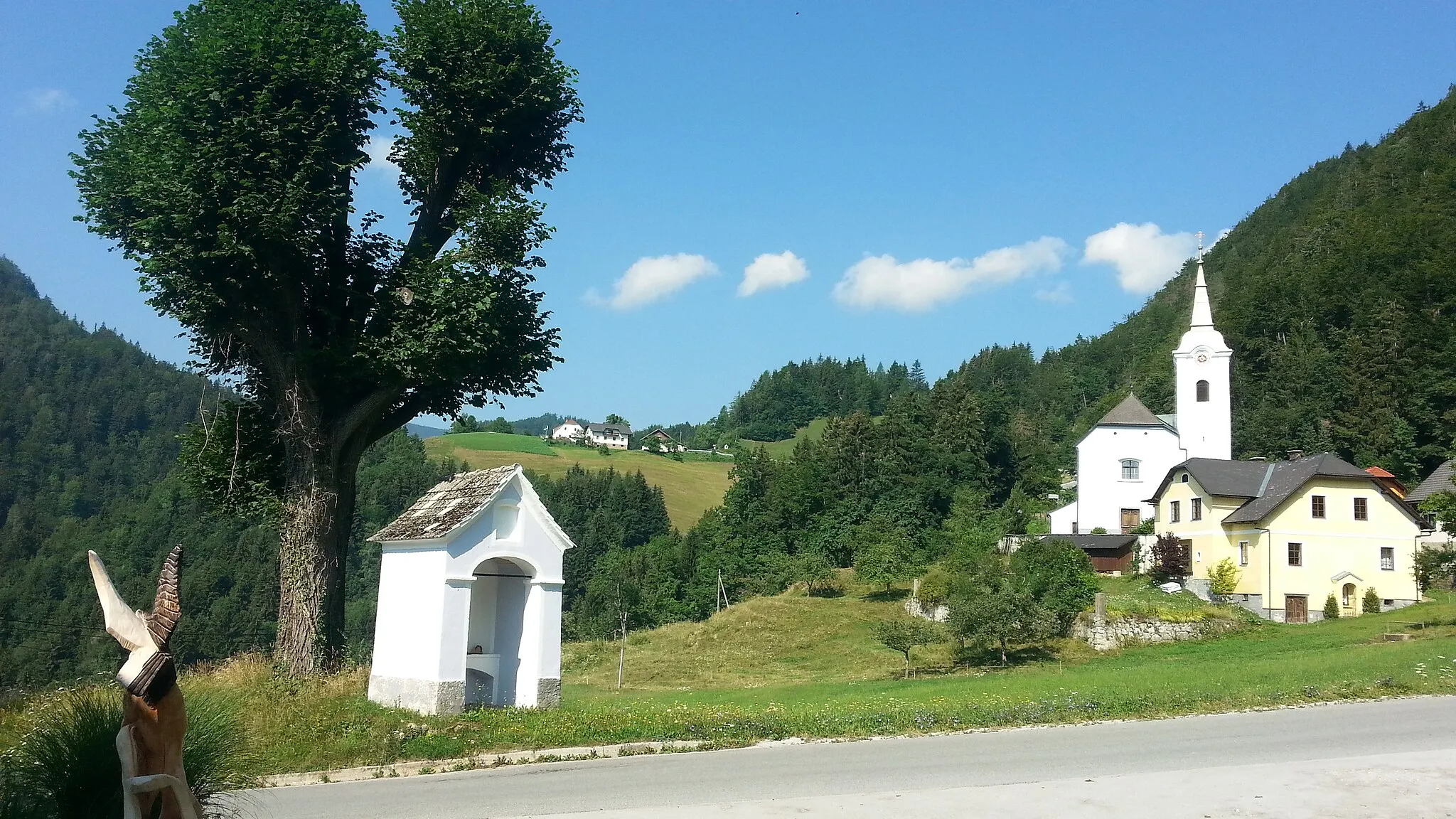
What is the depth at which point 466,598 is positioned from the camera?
57.2ft

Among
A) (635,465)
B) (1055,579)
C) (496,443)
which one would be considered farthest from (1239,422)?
(496,443)

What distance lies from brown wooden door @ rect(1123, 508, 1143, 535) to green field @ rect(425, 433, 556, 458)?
89.4 m

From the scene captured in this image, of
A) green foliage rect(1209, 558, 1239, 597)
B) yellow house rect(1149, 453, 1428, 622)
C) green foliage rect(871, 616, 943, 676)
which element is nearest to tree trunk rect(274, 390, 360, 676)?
green foliage rect(871, 616, 943, 676)

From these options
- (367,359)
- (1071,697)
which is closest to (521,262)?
(367,359)

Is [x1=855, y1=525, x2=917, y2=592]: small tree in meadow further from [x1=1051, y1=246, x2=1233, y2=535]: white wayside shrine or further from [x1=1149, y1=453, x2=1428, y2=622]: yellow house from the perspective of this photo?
[x1=1051, y1=246, x2=1233, y2=535]: white wayside shrine

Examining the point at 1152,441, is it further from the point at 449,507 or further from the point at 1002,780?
the point at 1002,780

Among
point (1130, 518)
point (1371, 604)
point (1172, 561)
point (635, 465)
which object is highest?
point (635, 465)

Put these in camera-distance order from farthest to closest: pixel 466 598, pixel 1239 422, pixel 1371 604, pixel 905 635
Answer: pixel 1239 422 < pixel 1371 604 < pixel 905 635 < pixel 466 598

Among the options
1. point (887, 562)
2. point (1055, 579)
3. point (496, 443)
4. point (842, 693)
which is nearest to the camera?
point (842, 693)

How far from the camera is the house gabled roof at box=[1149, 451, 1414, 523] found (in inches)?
1718

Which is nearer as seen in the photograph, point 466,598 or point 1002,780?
point 1002,780

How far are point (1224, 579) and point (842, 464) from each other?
120 feet

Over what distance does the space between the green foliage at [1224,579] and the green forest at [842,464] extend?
14.0 metres

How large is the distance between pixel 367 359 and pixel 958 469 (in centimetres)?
6412
